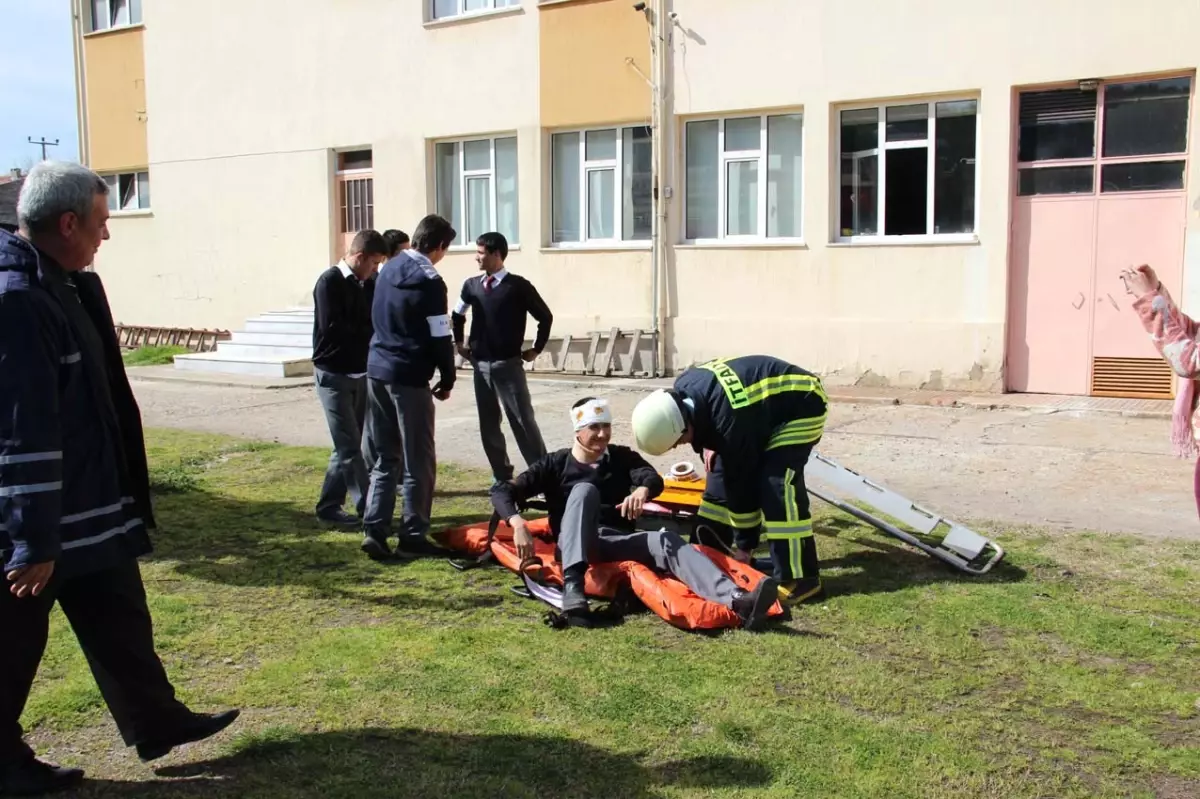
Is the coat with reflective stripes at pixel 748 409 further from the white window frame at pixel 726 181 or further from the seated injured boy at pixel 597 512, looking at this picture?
the white window frame at pixel 726 181

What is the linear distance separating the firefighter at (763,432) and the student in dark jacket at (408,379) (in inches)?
64.4

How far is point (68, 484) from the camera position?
3.48 m

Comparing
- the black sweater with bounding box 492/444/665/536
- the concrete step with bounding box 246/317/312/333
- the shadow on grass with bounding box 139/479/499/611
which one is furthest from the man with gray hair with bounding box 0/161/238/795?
the concrete step with bounding box 246/317/312/333

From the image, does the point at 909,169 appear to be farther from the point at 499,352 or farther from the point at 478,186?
the point at 499,352

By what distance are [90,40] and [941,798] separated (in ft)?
75.5

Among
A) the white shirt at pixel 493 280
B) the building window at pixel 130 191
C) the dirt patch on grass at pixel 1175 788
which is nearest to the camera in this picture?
the dirt patch on grass at pixel 1175 788

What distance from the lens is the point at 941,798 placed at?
3572 millimetres

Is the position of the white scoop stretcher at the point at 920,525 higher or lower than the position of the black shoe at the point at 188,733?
higher

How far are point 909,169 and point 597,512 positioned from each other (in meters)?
9.76

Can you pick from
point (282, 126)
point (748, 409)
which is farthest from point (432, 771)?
point (282, 126)

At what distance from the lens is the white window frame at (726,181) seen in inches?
580

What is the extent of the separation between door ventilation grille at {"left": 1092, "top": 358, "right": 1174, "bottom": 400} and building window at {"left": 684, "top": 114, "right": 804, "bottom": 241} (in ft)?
13.4

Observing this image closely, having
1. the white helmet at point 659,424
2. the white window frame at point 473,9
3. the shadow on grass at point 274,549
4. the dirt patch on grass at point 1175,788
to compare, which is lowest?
the dirt patch on grass at point 1175,788

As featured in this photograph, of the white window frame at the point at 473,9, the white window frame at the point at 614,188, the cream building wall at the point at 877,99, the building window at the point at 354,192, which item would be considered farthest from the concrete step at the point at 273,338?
the cream building wall at the point at 877,99
